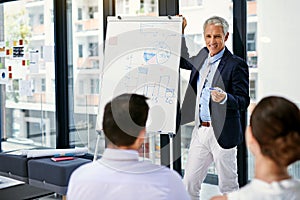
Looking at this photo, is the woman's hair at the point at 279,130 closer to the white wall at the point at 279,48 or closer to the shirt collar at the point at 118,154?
the shirt collar at the point at 118,154

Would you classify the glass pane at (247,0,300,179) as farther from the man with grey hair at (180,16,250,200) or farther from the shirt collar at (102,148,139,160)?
the shirt collar at (102,148,139,160)

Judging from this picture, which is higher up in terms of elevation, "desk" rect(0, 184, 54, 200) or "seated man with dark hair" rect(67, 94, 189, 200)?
"seated man with dark hair" rect(67, 94, 189, 200)

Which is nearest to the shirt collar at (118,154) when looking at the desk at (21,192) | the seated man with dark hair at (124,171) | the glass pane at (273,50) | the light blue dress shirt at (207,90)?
the seated man with dark hair at (124,171)

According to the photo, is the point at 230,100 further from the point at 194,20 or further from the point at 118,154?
the point at 118,154

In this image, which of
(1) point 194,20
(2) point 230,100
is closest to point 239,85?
(2) point 230,100

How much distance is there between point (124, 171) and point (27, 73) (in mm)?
3835

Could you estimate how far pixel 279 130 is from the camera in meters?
1.29

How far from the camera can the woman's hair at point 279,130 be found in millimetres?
1290

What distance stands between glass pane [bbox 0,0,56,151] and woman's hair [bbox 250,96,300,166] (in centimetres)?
391

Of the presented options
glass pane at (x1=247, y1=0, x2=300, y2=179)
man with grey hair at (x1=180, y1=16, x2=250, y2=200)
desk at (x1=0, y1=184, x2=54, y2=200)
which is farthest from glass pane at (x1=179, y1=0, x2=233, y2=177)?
desk at (x1=0, y1=184, x2=54, y2=200)

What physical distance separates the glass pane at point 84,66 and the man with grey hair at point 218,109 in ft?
5.22

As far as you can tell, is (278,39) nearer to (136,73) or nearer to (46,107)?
(136,73)

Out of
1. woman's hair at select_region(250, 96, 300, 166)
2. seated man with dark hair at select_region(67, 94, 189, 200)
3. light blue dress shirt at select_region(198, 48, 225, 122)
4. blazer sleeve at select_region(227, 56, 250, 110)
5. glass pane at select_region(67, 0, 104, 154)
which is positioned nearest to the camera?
woman's hair at select_region(250, 96, 300, 166)

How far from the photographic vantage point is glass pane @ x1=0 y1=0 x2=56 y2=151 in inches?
196
